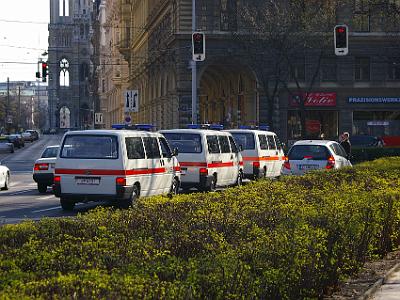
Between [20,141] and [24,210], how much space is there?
249 feet

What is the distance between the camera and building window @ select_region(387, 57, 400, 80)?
59.1 metres

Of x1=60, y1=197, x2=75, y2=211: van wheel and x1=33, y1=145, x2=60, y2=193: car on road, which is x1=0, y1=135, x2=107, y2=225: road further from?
x1=33, y1=145, x2=60, y2=193: car on road

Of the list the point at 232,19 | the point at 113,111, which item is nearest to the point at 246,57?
the point at 232,19

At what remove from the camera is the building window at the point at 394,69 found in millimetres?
59119

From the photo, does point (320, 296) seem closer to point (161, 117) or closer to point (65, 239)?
point (65, 239)

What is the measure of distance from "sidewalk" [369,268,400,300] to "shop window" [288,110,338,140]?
48.4 m

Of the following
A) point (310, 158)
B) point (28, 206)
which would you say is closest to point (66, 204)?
point (28, 206)

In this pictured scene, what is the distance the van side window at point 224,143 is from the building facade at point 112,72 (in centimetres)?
7174

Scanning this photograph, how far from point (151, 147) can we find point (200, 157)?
3.54 m

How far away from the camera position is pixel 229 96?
69188 millimetres

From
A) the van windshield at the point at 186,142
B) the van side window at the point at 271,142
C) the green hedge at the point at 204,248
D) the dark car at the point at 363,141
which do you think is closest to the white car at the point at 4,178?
the van windshield at the point at 186,142

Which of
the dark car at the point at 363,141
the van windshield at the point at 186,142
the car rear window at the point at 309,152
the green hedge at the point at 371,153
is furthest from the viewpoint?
the dark car at the point at 363,141

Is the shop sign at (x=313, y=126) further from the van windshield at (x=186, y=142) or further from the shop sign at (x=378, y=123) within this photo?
the van windshield at (x=186, y=142)

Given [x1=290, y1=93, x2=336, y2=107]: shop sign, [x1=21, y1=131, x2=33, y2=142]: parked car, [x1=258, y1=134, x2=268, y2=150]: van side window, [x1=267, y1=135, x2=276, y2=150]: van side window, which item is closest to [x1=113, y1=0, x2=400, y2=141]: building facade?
[x1=290, y1=93, x2=336, y2=107]: shop sign
